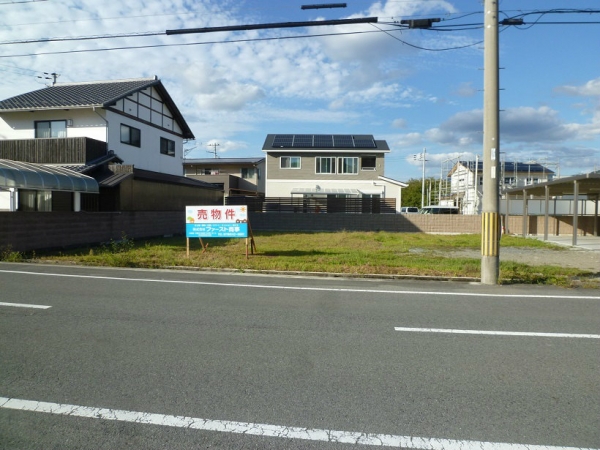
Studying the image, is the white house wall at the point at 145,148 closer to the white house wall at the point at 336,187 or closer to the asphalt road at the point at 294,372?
the white house wall at the point at 336,187

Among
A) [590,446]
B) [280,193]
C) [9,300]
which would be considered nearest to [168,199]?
[280,193]

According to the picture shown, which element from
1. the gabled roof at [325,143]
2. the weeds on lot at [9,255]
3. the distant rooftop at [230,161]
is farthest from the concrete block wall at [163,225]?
the distant rooftop at [230,161]

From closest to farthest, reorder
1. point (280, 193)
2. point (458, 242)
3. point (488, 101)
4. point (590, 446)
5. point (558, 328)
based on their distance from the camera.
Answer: point (590, 446), point (558, 328), point (488, 101), point (458, 242), point (280, 193)

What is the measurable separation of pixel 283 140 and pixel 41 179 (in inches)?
941

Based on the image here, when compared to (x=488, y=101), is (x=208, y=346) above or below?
below

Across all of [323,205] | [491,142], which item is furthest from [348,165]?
[491,142]

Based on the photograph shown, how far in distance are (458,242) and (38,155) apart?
65.8 ft

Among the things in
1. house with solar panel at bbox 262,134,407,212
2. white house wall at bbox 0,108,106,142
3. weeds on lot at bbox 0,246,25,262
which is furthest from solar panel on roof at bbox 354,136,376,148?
weeds on lot at bbox 0,246,25,262

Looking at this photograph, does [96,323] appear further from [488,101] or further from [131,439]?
[488,101]

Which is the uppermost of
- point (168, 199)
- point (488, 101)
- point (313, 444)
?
point (488, 101)

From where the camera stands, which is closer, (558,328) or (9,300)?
(558,328)

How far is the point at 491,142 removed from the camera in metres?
9.45

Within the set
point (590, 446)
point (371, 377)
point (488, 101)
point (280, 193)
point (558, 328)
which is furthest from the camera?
point (280, 193)

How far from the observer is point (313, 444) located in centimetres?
306
